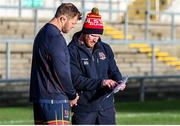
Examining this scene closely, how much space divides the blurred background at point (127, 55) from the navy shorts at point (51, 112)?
6.87 meters

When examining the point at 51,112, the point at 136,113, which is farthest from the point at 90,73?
the point at 136,113

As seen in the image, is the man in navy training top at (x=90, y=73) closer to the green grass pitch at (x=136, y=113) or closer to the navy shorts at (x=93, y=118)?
the navy shorts at (x=93, y=118)

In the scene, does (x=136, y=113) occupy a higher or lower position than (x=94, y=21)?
lower

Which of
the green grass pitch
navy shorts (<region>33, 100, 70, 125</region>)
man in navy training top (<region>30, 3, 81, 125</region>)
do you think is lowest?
the green grass pitch

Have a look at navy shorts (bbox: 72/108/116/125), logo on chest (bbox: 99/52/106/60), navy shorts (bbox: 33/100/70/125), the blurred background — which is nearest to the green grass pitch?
the blurred background

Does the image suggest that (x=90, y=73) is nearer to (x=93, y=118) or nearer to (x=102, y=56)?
(x=102, y=56)

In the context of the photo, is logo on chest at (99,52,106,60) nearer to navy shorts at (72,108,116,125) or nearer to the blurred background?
navy shorts at (72,108,116,125)

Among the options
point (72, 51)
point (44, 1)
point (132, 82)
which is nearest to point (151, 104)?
point (132, 82)

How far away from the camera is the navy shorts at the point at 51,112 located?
8555mm

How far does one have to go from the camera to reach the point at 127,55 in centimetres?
2575

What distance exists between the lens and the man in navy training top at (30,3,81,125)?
8453mm

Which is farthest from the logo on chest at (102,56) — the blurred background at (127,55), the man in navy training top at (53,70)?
the blurred background at (127,55)

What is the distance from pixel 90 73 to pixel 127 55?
1628 centimetres

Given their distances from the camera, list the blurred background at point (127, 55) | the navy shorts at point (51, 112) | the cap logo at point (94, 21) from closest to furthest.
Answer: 1. the navy shorts at point (51, 112)
2. the cap logo at point (94, 21)
3. the blurred background at point (127, 55)
